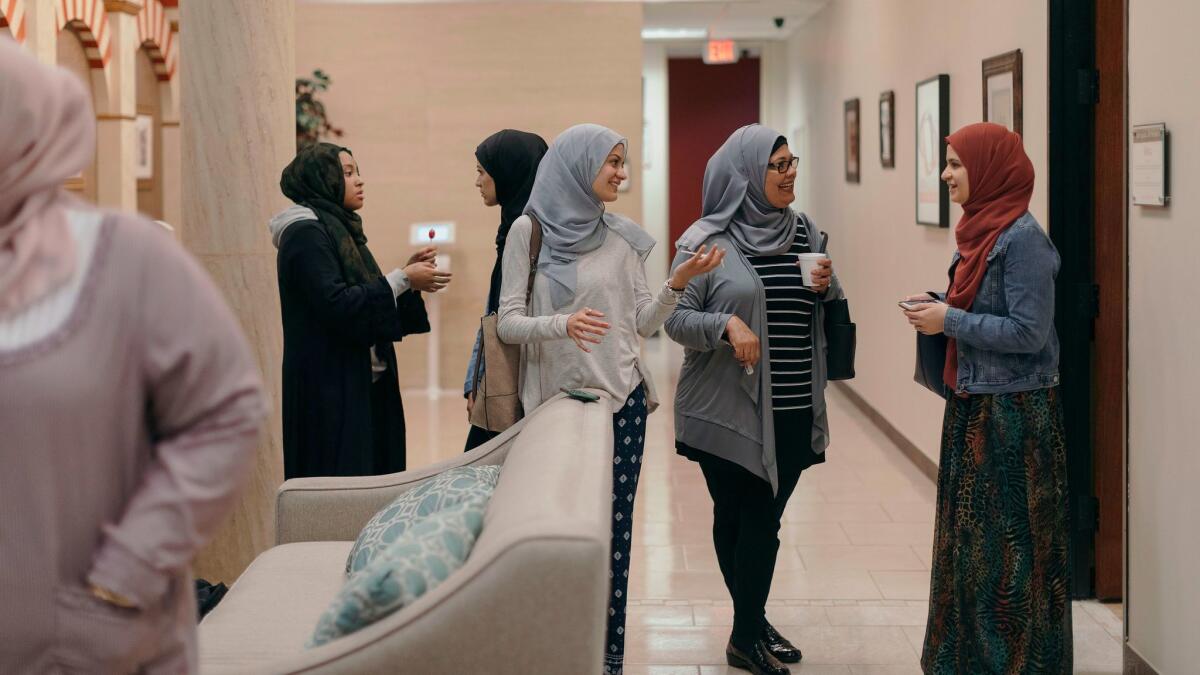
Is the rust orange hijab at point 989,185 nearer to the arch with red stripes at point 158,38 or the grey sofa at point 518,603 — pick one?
the grey sofa at point 518,603

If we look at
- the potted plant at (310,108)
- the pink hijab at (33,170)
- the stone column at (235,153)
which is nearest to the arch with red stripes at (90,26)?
the potted plant at (310,108)

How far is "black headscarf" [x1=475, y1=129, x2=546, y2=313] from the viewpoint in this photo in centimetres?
410

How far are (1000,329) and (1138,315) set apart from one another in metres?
0.57

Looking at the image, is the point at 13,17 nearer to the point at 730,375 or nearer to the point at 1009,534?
the point at 730,375

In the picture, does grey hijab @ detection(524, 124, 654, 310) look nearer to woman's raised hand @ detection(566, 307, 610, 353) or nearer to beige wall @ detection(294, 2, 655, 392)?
woman's raised hand @ detection(566, 307, 610, 353)

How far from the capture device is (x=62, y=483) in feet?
5.47

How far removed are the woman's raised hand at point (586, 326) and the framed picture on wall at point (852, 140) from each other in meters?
6.62

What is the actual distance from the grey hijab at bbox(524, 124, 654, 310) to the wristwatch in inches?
84.3

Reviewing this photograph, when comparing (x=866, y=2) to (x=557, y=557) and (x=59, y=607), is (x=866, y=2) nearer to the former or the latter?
(x=557, y=557)

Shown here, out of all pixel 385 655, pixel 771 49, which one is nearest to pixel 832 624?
pixel 385 655

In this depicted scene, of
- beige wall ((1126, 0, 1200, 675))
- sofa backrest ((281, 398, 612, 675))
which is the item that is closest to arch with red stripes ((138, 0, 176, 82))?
beige wall ((1126, 0, 1200, 675))

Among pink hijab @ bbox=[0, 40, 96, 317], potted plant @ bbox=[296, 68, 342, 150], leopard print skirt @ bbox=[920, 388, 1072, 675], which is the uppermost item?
potted plant @ bbox=[296, 68, 342, 150]

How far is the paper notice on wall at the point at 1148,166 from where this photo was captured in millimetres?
3553

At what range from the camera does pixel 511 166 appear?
4.12m
